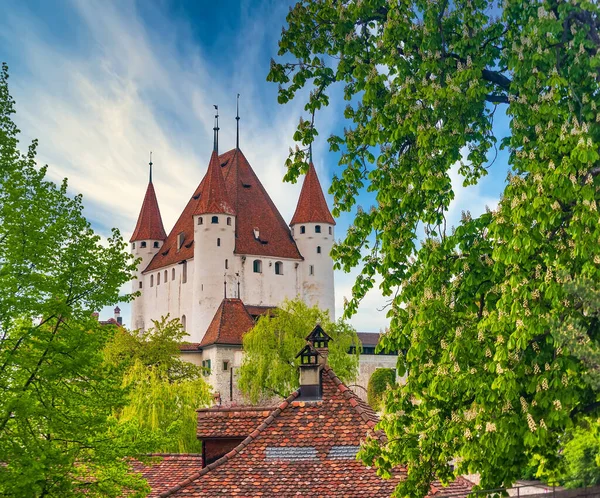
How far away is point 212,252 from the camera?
80.1 meters

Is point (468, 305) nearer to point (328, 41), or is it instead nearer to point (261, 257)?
point (328, 41)

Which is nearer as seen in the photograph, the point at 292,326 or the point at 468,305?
the point at 468,305

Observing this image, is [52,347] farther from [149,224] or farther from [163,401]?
[149,224]

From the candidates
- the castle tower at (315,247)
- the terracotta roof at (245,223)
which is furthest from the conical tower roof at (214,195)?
the castle tower at (315,247)

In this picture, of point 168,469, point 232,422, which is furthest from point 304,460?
point 168,469

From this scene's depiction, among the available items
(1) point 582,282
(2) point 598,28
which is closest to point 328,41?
(2) point 598,28

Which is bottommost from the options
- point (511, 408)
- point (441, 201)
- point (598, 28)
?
point (511, 408)

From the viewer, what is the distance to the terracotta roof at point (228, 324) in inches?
2813

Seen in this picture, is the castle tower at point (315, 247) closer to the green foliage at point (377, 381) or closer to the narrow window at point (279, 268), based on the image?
the narrow window at point (279, 268)

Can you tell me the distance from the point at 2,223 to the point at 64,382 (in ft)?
9.43

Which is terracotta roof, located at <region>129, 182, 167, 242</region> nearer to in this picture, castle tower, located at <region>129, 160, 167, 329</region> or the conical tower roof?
castle tower, located at <region>129, 160, 167, 329</region>

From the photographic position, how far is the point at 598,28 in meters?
10.5

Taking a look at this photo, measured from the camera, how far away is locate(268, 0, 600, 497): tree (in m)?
9.13

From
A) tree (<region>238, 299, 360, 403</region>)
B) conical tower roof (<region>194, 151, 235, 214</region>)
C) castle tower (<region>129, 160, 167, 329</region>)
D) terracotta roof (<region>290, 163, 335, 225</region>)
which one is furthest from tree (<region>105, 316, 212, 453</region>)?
castle tower (<region>129, 160, 167, 329</region>)
